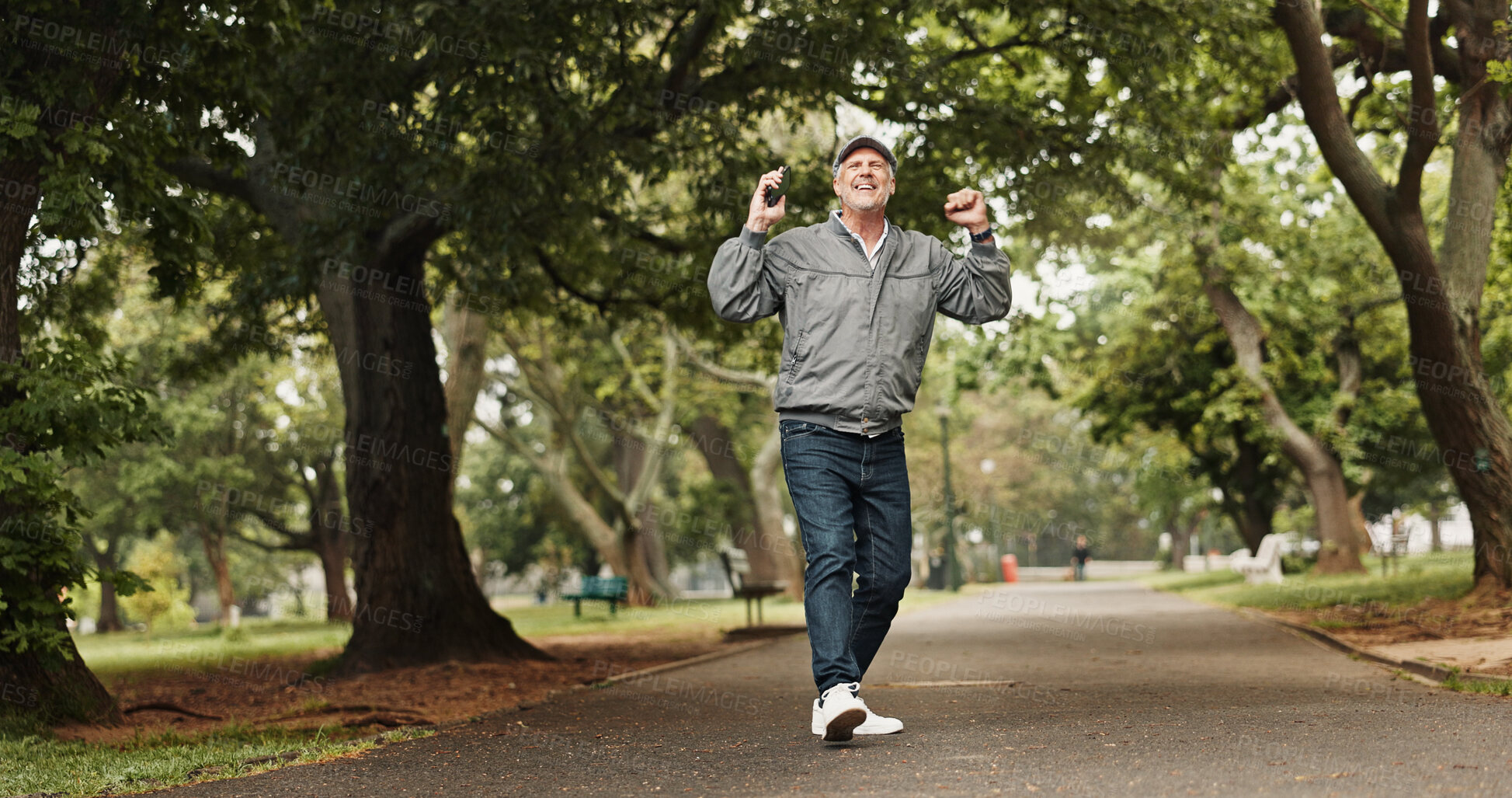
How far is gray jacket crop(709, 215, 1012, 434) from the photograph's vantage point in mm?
4516

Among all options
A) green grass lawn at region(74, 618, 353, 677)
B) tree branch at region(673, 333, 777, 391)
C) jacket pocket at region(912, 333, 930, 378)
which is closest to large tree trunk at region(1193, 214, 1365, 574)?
tree branch at region(673, 333, 777, 391)

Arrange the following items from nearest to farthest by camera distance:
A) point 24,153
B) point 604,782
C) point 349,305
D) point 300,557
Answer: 1. point 604,782
2. point 24,153
3. point 349,305
4. point 300,557

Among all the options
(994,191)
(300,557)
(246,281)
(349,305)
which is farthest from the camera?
(300,557)

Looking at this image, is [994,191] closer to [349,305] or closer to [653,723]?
[349,305]

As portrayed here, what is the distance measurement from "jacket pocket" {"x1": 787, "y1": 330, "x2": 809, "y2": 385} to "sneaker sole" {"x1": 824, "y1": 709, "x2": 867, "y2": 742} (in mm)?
1215

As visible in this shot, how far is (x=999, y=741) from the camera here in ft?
14.6

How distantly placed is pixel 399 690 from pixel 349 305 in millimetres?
3690

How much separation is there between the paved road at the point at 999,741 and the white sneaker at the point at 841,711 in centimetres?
7

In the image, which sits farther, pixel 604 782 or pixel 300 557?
pixel 300 557

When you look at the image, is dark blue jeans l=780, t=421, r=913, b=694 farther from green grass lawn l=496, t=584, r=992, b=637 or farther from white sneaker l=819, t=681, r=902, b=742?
green grass lawn l=496, t=584, r=992, b=637

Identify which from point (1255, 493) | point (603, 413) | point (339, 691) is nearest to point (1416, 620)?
point (339, 691)

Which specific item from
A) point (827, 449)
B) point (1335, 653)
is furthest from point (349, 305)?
point (1335, 653)

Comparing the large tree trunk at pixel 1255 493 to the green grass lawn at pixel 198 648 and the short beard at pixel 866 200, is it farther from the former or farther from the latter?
the short beard at pixel 866 200

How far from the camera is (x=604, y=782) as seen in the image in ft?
13.3
